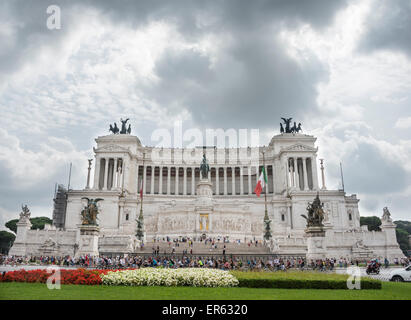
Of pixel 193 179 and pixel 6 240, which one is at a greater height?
pixel 193 179

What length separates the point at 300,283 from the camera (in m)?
15.6

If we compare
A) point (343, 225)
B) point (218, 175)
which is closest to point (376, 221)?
point (343, 225)

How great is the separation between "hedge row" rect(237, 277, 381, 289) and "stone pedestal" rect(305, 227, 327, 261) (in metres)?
14.2

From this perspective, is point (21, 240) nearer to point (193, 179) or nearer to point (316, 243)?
point (316, 243)

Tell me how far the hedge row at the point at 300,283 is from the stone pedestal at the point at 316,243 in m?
14.2

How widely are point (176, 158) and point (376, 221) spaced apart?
5551cm

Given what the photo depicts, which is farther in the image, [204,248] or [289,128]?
[289,128]

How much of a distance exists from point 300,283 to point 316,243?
50.0 feet

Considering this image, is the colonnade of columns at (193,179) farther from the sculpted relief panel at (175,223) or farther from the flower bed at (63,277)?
the flower bed at (63,277)

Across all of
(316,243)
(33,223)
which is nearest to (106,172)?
(33,223)

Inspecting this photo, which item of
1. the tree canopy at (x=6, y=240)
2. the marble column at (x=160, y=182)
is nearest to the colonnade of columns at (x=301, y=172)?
the marble column at (x=160, y=182)

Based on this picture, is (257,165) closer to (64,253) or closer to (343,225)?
(343,225)

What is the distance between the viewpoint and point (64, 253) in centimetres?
4375

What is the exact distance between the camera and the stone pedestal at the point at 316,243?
29.4 meters
